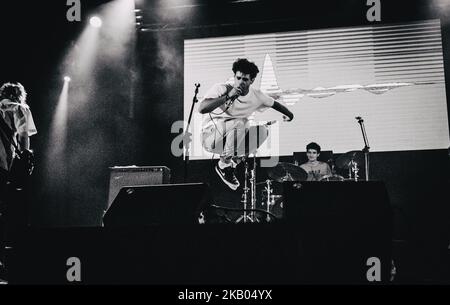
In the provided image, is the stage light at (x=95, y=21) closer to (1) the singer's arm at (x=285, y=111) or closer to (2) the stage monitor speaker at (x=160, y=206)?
(1) the singer's arm at (x=285, y=111)

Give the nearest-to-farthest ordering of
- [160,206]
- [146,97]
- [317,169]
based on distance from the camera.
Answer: [160,206], [317,169], [146,97]

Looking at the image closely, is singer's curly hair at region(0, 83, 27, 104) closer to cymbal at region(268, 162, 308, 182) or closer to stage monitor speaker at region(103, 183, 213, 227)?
stage monitor speaker at region(103, 183, 213, 227)

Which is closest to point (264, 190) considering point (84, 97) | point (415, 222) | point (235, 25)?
point (415, 222)

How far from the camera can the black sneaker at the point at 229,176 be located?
17.3 feet

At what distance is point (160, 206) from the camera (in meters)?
2.25

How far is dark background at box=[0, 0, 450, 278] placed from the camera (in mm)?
5773

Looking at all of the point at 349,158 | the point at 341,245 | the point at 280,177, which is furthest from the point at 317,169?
the point at 341,245

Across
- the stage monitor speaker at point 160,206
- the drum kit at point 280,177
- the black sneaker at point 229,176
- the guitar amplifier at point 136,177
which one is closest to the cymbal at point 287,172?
the drum kit at point 280,177

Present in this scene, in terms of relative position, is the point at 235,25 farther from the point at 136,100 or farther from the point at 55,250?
the point at 55,250

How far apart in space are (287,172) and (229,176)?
76 cm

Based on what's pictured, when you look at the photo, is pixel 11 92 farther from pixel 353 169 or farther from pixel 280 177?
pixel 353 169

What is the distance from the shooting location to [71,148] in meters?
6.32

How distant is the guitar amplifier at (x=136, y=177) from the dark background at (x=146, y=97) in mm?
1059

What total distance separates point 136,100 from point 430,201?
3.83 meters
